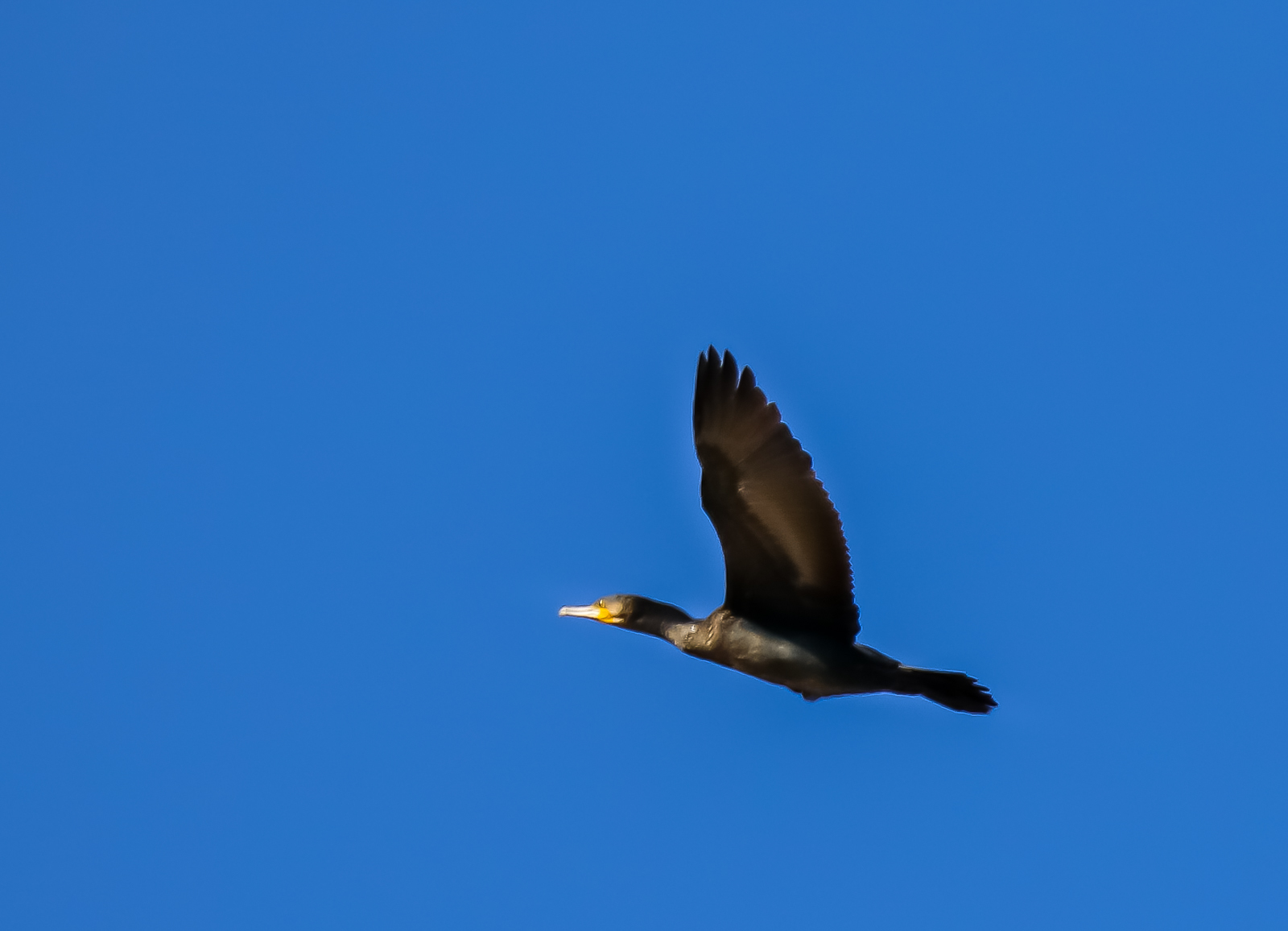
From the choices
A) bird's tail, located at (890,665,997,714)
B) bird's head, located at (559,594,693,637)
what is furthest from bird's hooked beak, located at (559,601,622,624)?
bird's tail, located at (890,665,997,714)

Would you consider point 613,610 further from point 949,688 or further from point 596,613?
point 949,688

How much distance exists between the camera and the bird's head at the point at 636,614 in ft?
37.4

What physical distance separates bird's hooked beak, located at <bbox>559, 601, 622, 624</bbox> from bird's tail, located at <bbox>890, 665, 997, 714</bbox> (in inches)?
96.9

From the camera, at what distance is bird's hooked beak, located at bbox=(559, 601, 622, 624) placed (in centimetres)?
1159

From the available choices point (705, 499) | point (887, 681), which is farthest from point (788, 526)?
point (887, 681)

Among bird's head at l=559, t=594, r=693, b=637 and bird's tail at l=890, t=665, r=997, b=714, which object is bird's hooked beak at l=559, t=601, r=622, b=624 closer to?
bird's head at l=559, t=594, r=693, b=637

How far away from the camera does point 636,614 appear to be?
11469 millimetres

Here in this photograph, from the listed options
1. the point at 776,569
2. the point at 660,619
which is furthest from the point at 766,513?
the point at 660,619

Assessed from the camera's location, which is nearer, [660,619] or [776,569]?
[776,569]

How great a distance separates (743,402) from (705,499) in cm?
82

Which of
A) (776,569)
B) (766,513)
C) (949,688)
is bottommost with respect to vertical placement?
(949,688)

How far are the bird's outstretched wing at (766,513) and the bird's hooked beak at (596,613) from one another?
1.16 metres

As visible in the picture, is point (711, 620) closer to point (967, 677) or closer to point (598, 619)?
point (598, 619)

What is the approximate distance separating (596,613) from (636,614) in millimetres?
389
